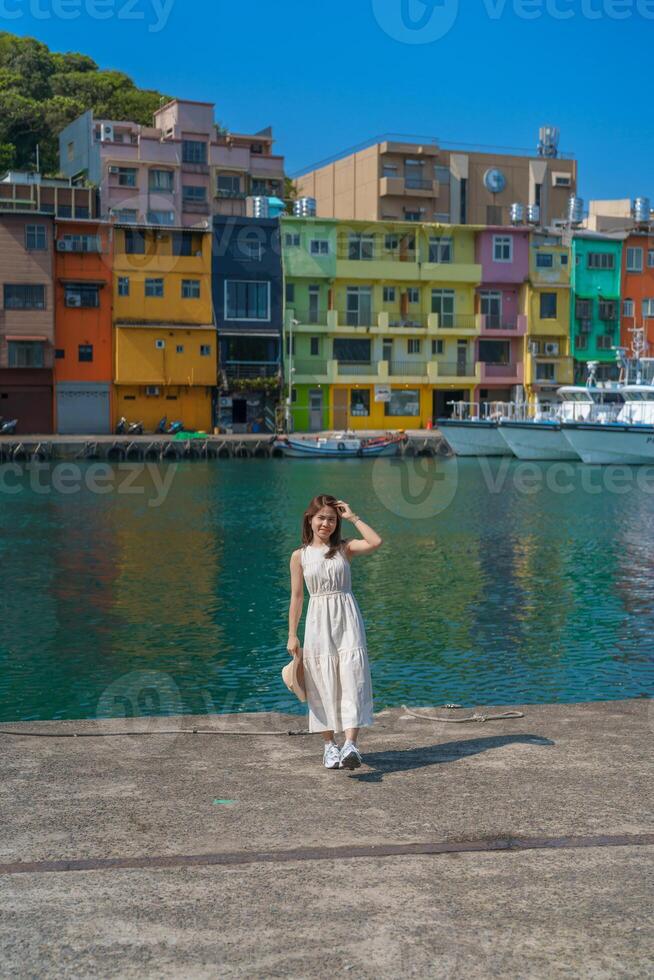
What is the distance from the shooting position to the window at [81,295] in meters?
62.7

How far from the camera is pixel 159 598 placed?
2236 cm

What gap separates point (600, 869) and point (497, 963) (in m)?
1.17

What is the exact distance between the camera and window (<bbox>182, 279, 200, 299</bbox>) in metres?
64.8

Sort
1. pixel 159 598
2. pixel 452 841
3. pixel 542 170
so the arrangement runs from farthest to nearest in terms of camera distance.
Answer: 1. pixel 542 170
2. pixel 159 598
3. pixel 452 841

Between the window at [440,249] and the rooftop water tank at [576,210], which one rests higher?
the rooftop water tank at [576,210]

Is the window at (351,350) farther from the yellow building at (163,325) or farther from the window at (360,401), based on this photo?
the yellow building at (163,325)

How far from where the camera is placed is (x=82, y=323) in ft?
207

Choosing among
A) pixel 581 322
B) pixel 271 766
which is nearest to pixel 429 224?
pixel 581 322

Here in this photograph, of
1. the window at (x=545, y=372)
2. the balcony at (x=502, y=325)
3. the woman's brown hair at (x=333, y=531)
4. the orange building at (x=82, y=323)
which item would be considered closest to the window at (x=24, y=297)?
the orange building at (x=82, y=323)

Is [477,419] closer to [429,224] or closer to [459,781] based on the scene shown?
[429,224]

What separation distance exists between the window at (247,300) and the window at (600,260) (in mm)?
20597

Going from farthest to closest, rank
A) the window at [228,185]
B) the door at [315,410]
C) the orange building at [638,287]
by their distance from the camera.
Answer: the orange building at [638,287] < the window at [228,185] < the door at [315,410]

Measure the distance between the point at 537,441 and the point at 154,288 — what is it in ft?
71.6

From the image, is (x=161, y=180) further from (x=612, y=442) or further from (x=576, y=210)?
(x=612, y=442)
